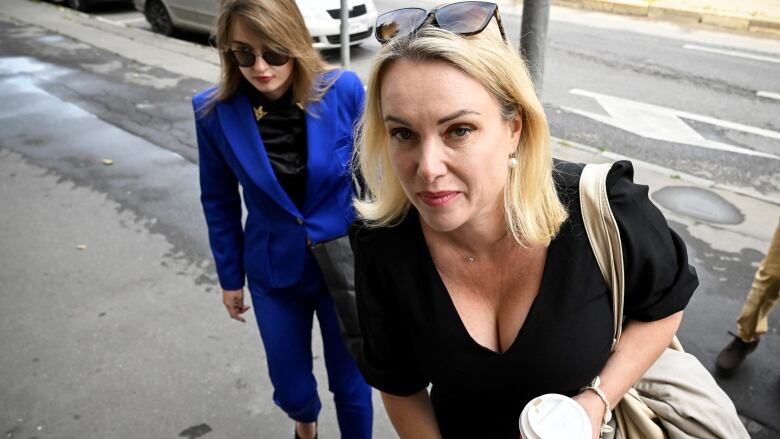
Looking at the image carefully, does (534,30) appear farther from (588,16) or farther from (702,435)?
(588,16)

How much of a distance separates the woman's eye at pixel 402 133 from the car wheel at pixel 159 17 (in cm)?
1151

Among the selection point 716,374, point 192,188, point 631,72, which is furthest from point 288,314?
point 631,72

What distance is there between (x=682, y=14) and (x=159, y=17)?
11044mm

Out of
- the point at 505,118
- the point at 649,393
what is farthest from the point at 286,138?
the point at 649,393

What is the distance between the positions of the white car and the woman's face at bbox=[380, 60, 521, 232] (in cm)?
709

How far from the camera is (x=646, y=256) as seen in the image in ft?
4.58

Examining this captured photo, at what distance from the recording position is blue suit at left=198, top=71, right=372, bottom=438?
232 centimetres

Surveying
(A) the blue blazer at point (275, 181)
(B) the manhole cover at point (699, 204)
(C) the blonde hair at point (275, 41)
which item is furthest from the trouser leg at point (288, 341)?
(B) the manhole cover at point (699, 204)

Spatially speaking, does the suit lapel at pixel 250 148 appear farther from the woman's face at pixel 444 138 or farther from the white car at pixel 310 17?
the white car at pixel 310 17

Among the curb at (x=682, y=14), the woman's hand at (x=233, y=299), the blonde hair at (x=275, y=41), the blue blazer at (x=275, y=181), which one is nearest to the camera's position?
the blonde hair at (x=275, y=41)

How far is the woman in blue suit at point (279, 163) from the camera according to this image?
226 centimetres

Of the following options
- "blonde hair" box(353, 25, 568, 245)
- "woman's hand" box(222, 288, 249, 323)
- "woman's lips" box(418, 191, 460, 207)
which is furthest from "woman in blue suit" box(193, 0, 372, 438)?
"woman's lips" box(418, 191, 460, 207)

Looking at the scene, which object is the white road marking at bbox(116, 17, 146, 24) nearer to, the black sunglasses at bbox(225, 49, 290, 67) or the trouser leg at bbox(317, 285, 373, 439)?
the black sunglasses at bbox(225, 49, 290, 67)

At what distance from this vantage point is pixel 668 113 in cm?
770
